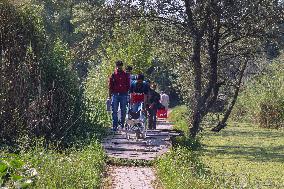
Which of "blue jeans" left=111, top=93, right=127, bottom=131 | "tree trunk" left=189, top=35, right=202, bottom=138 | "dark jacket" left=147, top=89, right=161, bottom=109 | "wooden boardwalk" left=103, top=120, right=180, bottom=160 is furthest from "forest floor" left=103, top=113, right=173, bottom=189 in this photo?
"tree trunk" left=189, top=35, right=202, bottom=138

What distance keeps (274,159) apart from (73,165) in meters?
11.3

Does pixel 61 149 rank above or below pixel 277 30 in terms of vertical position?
below

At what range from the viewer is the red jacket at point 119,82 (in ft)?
52.7

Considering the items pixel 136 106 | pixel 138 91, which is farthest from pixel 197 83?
pixel 136 106

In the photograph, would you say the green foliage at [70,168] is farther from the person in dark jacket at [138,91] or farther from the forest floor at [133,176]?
the person in dark jacket at [138,91]

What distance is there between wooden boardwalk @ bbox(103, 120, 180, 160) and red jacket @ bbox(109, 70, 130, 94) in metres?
1.37

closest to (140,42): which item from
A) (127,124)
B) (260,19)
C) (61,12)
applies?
(260,19)

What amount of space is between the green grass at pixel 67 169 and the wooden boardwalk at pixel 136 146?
3.75 feet

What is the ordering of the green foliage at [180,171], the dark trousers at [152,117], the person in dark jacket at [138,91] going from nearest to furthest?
the green foliage at [180,171] < the person in dark jacket at [138,91] < the dark trousers at [152,117]

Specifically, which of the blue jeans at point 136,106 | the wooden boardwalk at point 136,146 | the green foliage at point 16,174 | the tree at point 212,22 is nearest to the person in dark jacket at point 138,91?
the blue jeans at point 136,106

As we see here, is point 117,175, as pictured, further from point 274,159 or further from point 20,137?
point 274,159

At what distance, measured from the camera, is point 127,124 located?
15.9 metres

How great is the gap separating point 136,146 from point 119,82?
1997 mm

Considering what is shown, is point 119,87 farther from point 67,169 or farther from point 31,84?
point 67,169
